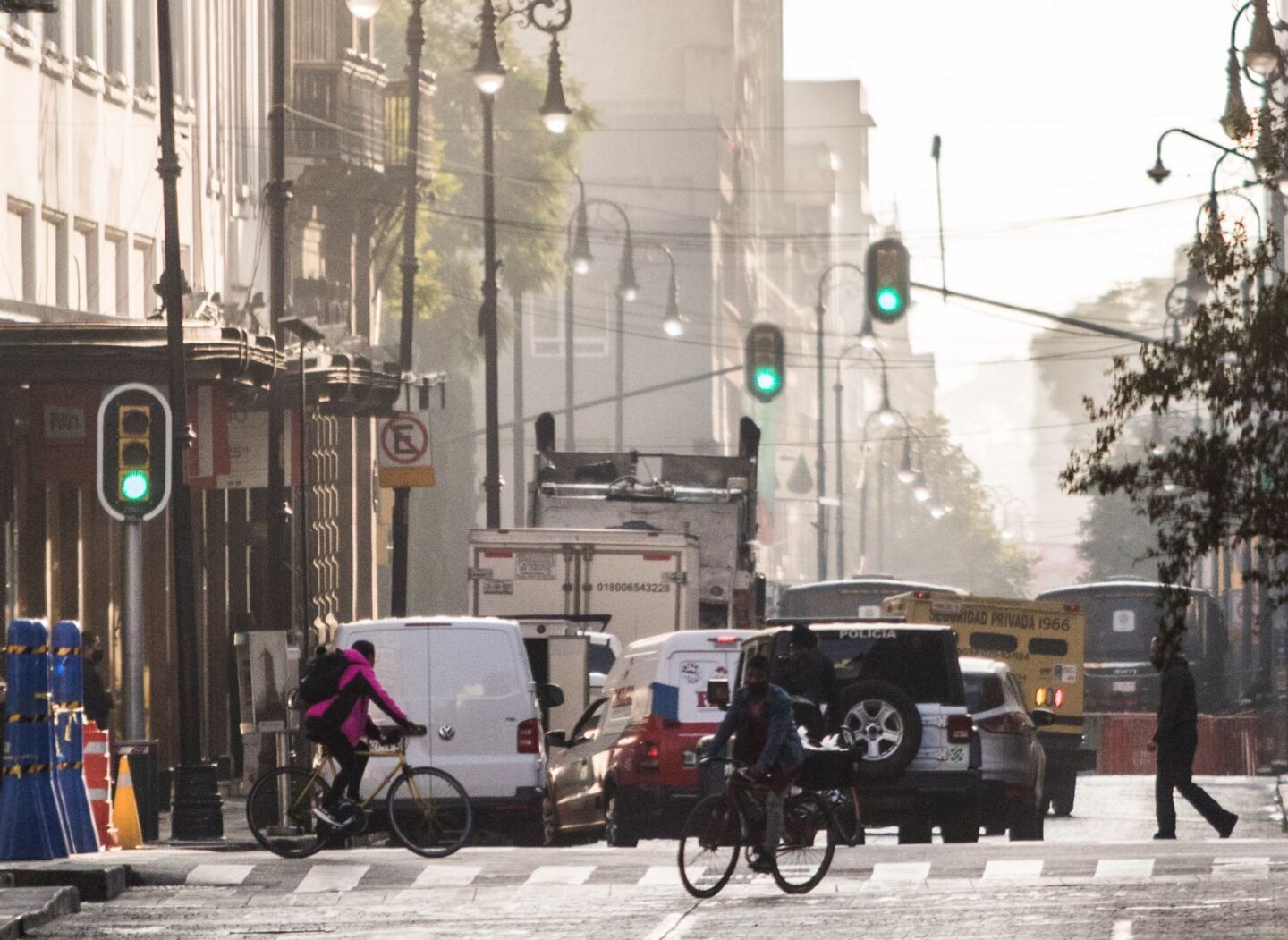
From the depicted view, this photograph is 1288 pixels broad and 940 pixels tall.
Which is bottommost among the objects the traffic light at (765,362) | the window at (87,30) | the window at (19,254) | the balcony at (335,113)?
the traffic light at (765,362)

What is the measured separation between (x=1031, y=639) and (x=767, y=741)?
19604 millimetres

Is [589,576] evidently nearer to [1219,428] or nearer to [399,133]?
[1219,428]

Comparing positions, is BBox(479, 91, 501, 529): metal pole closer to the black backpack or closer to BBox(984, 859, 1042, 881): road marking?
the black backpack

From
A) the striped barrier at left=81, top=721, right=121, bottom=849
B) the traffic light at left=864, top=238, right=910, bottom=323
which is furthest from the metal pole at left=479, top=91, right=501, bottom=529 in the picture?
the striped barrier at left=81, top=721, right=121, bottom=849

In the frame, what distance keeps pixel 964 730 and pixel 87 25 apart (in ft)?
54.1

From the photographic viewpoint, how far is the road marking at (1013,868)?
19125 millimetres

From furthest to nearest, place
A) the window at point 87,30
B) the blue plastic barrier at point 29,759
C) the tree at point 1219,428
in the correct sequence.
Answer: the window at point 87,30 < the blue plastic barrier at point 29,759 < the tree at point 1219,428

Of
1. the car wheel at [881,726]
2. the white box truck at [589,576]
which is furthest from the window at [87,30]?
the car wheel at [881,726]

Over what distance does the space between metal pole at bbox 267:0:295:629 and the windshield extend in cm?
1037

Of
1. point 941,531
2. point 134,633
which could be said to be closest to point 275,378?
point 134,633

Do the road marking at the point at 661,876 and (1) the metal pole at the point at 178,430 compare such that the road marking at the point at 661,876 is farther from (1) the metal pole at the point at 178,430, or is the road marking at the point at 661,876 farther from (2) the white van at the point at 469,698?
(1) the metal pole at the point at 178,430

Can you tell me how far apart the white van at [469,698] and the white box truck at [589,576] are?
8407mm

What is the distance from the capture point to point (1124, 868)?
1961cm

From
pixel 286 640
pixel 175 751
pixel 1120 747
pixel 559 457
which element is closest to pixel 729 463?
pixel 559 457
